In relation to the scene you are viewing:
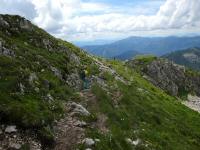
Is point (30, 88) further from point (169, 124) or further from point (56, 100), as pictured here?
point (169, 124)

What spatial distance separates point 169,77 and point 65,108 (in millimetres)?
93147

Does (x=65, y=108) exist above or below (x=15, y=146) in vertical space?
above

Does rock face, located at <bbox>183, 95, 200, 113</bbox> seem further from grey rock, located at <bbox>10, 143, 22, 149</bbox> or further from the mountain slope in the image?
grey rock, located at <bbox>10, 143, 22, 149</bbox>

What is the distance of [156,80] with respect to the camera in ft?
383

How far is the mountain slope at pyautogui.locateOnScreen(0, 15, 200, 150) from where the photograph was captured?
26.4m

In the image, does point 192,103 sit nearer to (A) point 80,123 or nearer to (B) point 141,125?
(B) point 141,125

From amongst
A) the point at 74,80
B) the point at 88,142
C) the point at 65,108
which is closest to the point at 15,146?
the point at 88,142

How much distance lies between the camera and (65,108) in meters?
32.3

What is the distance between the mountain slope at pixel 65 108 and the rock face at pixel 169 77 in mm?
68048

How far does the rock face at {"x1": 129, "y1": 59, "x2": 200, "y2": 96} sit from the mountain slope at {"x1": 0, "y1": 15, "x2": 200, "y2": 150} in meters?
68.0

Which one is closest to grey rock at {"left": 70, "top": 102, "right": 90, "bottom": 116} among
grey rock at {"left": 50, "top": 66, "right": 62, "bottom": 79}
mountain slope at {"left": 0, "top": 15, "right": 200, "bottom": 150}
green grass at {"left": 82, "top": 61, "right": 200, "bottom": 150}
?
mountain slope at {"left": 0, "top": 15, "right": 200, "bottom": 150}

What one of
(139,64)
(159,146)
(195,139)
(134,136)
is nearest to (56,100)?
(134,136)

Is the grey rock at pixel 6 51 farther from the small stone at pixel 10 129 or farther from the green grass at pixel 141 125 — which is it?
the small stone at pixel 10 129

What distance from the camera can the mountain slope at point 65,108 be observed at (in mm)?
26422
